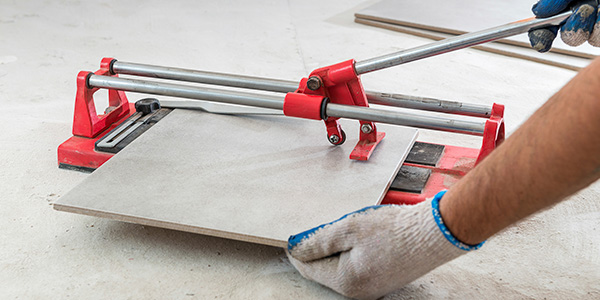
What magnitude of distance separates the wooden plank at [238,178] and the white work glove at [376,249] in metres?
0.12

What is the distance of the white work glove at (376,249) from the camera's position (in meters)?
1.31

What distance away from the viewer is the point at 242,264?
1.74 meters

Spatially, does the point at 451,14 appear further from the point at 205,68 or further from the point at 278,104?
the point at 278,104

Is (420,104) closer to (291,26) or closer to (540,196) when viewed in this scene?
(540,196)

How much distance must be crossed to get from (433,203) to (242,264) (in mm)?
666

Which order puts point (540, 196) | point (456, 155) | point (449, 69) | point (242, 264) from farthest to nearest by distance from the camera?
point (449, 69) < point (456, 155) < point (242, 264) < point (540, 196)

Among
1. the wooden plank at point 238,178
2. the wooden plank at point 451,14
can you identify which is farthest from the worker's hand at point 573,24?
the wooden plank at point 451,14

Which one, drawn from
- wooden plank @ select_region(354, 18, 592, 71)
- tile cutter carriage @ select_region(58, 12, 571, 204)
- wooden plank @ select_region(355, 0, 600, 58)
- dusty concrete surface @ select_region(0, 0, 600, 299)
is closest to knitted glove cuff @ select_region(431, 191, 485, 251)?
dusty concrete surface @ select_region(0, 0, 600, 299)

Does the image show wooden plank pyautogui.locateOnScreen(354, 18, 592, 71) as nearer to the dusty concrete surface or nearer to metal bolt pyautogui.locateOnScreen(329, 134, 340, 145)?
Result: the dusty concrete surface

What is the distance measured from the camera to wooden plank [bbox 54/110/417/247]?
171 cm

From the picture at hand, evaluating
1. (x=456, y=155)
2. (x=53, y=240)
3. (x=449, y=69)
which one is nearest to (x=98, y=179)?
(x=53, y=240)

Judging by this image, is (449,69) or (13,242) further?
(449,69)

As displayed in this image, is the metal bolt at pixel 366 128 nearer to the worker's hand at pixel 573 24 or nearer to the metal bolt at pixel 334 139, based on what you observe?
the metal bolt at pixel 334 139

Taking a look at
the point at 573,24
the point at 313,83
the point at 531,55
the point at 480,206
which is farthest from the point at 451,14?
the point at 480,206
